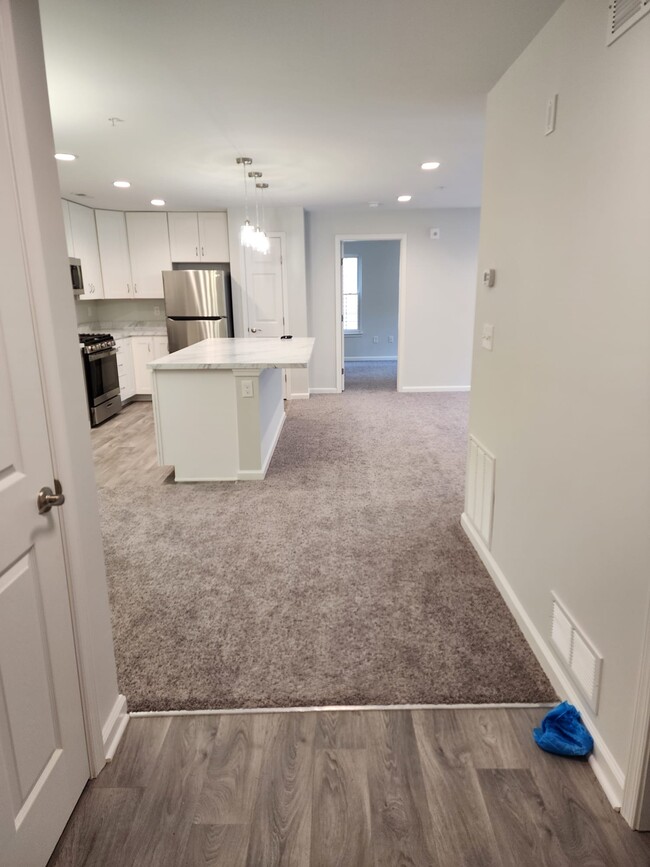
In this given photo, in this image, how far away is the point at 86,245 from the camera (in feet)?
20.3

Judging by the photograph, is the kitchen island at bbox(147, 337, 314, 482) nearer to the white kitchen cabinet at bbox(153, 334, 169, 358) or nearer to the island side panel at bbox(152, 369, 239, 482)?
the island side panel at bbox(152, 369, 239, 482)

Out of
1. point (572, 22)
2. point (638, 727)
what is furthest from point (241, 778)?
point (572, 22)

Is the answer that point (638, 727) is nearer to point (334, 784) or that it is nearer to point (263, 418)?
point (334, 784)

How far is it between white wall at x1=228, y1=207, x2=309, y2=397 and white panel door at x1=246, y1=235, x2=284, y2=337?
0.09 meters

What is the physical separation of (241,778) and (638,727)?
1091 millimetres

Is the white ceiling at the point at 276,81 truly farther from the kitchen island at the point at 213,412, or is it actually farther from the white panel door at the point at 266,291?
the white panel door at the point at 266,291

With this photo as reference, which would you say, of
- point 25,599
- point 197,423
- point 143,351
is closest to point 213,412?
point 197,423

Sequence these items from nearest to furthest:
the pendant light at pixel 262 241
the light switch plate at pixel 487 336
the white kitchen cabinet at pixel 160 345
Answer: the light switch plate at pixel 487 336 < the pendant light at pixel 262 241 < the white kitchen cabinet at pixel 160 345

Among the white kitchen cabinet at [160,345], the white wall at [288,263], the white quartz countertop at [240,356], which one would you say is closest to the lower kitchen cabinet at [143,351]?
the white kitchen cabinet at [160,345]

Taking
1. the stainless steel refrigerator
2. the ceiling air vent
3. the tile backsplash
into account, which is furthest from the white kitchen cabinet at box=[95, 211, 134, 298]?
the ceiling air vent

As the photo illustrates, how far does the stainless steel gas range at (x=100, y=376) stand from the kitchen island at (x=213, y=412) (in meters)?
1.83

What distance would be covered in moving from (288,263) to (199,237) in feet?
3.84

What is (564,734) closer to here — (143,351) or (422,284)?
(422,284)

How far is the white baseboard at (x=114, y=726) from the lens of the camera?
5.39 feet
